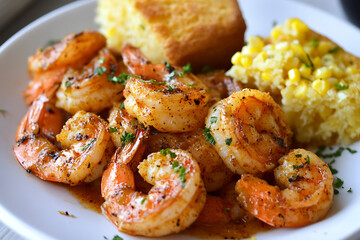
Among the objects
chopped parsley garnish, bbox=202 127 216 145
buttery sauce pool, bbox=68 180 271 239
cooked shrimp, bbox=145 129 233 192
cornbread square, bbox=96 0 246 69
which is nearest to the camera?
buttery sauce pool, bbox=68 180 271 239

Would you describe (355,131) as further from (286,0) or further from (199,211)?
(286,0)

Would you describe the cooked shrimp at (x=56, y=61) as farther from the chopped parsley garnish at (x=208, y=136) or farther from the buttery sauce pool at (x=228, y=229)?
the chopped parsley garnish at (x=208, y=136)

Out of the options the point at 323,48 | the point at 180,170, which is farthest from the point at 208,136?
the point at 323,48

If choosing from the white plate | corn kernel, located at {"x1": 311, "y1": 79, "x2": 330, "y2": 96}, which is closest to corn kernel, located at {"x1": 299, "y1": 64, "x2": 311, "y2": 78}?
corn kernel, located at {"x1": 311, "y1": 79, "x2": 330, "y2": 96}

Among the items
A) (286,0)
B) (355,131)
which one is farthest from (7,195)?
(286,0)

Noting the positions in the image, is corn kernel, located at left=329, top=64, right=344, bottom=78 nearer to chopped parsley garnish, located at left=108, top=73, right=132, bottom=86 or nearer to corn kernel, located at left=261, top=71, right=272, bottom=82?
corn kernel, located at left=261, top=71, right=272, bottom=82

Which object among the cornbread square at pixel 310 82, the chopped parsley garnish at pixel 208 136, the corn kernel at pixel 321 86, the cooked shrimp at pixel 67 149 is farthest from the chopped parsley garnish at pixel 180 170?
the corn kernel at pixel 321 86

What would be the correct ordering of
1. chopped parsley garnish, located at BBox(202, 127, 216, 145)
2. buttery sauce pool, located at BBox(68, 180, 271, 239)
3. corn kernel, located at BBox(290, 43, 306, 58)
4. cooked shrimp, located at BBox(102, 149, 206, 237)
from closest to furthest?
cooked shrimp, located at BBox(102, 149, 206, 237), buttery sauce pool, located at BBox(68, 180, 271, 239), chopped parsley garnish, located at BBox(202, 127, 216, 145), corn kernel, located at BBox(290, 43, 306, 58)

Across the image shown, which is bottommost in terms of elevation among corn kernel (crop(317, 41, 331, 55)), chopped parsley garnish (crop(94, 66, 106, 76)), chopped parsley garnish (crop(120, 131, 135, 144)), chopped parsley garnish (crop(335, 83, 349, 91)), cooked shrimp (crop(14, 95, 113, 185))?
chopped parsley garnish (crop(335, 83, 349, 91))

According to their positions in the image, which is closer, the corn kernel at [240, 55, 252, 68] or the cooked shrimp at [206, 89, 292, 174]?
the cooked shrimp at [206, 89, 292, 174]
